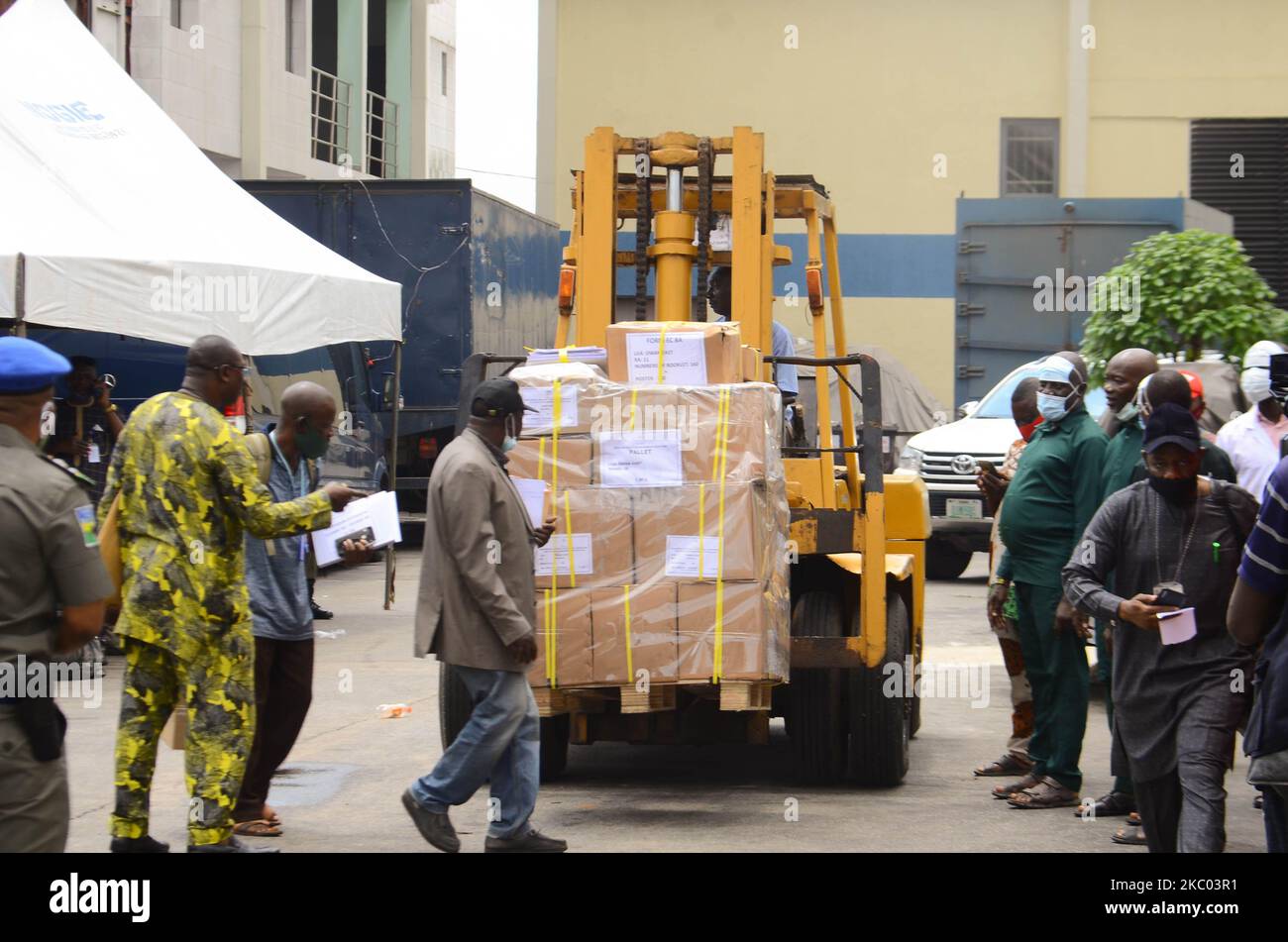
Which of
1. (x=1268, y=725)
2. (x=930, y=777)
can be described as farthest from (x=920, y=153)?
(x=1268, y=725)

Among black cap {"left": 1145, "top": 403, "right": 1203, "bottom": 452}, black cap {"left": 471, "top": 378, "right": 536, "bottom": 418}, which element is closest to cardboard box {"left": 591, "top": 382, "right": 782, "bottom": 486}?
black cap {"left": 471, "top": 378, "right": 536, "bottom": 418}

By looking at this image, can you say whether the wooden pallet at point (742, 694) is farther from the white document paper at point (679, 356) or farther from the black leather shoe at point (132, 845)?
the black leather shoe at point (132, 845)

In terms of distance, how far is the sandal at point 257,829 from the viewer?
713 centimetres


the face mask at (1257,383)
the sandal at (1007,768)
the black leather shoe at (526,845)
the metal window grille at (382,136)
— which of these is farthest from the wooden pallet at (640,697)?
the metal window grille at (382,136)

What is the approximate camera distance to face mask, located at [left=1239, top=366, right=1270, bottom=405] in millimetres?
8812

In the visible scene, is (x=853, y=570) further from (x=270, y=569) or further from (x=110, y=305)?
(x=110, y=305)

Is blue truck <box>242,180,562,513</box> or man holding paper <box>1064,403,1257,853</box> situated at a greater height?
blue truck <box>242,180,562,513</box>

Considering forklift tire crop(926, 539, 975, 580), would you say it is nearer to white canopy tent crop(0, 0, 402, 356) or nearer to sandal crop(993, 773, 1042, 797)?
white canopy tent crop(0, 0, 402, 356)

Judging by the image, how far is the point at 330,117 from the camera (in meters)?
31.8

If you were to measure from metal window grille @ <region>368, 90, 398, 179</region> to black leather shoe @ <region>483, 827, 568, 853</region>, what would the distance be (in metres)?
29.1

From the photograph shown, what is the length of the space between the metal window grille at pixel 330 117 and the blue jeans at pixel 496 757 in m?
25.5

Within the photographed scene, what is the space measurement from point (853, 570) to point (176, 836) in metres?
3.30

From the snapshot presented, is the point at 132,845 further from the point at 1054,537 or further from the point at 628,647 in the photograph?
the point at 1054,537

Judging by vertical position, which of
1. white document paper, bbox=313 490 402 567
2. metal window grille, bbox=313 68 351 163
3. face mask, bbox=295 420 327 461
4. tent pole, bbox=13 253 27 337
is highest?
metal window grille, bbox=313 68 351 163
